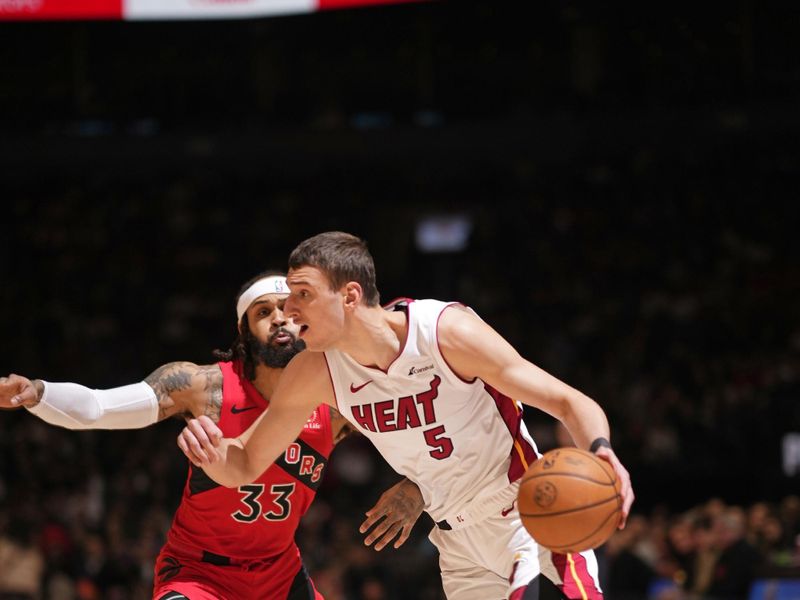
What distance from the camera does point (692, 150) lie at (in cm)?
1825

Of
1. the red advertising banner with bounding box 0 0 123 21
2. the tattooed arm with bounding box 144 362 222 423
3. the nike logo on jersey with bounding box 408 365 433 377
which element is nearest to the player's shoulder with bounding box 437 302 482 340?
the nike logo on jersey with bounding box 408 365 433 377

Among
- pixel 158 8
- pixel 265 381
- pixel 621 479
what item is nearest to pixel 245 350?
pixel 265 381

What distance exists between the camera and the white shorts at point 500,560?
4082mm

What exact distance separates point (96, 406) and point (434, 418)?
1.57 meters

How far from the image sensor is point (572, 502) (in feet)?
11.8

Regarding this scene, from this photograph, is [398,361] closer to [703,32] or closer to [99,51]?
[703,32]

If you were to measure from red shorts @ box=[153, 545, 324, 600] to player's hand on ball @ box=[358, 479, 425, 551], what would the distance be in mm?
653

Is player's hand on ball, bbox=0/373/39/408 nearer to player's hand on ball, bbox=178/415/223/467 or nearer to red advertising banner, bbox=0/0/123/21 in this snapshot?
player's hand on ball, bbox=178/415/223/467

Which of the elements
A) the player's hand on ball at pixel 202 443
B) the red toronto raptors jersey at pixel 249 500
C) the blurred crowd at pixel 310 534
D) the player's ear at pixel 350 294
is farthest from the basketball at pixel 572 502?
the blurred crowd at pixel 310 534

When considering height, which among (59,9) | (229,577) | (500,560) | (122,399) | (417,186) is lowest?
(229,577)

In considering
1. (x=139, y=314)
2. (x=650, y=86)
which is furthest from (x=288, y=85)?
(x=650, y=86)

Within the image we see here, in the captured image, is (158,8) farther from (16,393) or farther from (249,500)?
(249,500)

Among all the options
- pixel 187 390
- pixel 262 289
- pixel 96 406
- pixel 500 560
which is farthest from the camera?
pixel 262 289

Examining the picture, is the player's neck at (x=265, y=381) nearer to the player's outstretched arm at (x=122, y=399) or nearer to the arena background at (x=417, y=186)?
the player's outstretched arm at (x=122, y=399)
